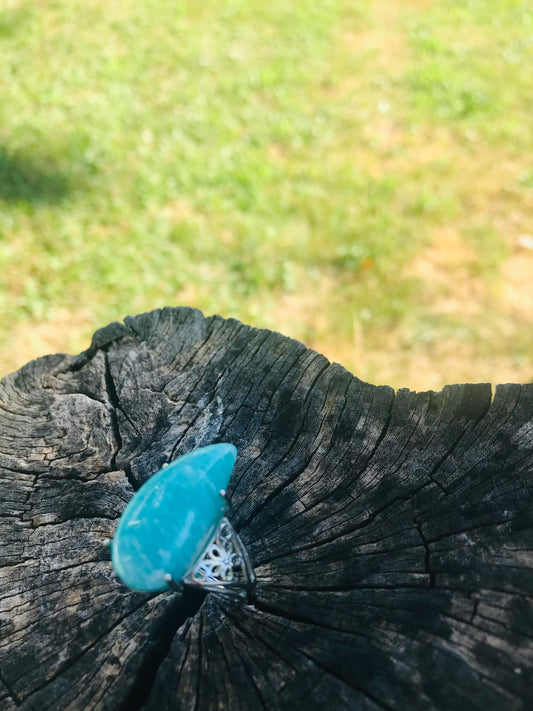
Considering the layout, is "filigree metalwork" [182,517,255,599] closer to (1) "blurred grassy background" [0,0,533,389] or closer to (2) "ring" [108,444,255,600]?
(2) "ring" [108,444,255,600]

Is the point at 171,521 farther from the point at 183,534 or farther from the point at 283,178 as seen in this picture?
the point at 283,178

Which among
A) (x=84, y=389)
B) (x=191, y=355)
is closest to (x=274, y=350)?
(x=191, y=355)

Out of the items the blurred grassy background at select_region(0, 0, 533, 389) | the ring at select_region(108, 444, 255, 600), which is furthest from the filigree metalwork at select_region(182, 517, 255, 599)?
the blurred grassy background at select_region(0, 0, 533, 389)

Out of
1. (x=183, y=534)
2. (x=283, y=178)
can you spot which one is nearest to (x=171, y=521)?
(x=183, y=534)

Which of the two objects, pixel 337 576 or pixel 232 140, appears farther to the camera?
pixel 232 140

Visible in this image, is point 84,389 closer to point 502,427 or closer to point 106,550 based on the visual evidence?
point 106,550

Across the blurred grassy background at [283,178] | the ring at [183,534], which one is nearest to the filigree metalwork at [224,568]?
the ring at [183,534]
